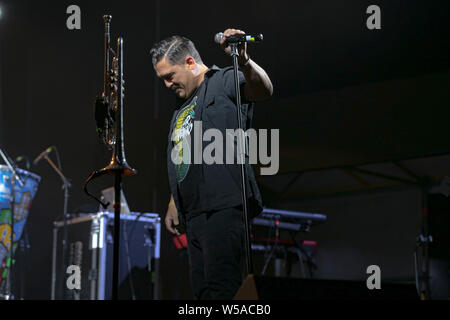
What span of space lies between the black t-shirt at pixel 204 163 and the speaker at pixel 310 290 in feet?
2.11

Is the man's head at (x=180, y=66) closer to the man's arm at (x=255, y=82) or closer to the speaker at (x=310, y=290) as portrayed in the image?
the man's arm at (x=255, y=82)

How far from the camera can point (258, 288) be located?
182 centimetres

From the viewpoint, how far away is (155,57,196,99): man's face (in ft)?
9.42

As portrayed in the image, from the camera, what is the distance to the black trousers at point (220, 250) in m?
2.43

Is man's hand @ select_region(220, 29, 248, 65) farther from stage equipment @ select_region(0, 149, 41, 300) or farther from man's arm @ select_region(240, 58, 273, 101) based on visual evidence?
stage equipment @ select_region(0, 149, 41, 300)

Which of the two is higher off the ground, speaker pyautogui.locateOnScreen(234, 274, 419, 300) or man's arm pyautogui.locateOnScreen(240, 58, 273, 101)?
man's arm pyautogui.locateOnScreen(240, 58, 273, 101)

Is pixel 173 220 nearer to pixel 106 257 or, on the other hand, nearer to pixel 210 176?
pixel 210 176

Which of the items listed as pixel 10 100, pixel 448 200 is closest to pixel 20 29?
pixel 10 100

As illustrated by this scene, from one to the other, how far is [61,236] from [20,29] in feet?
8.09

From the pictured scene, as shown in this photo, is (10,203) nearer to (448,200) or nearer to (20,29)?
(20,29)

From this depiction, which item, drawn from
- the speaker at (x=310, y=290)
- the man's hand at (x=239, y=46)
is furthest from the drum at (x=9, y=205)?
the speaker at (x=310, y=290)

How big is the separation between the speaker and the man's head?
125 centimetres

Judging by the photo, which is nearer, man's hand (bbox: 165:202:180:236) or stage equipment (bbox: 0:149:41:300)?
man's hand (bbox: 165:202:180:236)

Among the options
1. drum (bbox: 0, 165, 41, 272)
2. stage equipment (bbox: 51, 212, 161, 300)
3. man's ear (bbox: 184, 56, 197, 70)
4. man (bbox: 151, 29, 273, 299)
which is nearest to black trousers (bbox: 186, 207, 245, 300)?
man (bbox: 151, 29, 273, 299)
